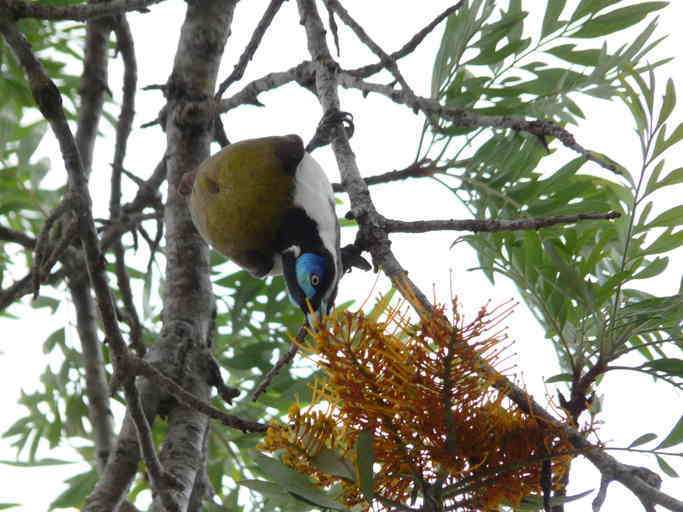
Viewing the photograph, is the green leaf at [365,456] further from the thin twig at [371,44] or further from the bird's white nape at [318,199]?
the bird's white nape at [318,199]

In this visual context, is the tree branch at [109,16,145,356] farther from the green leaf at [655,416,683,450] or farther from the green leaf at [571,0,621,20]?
the green leaf at [655,416,683,450]

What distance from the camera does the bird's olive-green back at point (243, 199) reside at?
11.0ft

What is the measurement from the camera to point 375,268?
1883mm

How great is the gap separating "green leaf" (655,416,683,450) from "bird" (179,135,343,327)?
5.92 ft

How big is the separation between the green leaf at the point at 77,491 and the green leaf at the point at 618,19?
3055 millimetres

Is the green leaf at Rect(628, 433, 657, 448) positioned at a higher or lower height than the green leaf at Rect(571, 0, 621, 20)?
lower

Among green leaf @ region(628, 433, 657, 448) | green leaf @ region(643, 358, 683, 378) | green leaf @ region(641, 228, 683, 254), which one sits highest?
green leaf @ region(641, 228, 683, 254)

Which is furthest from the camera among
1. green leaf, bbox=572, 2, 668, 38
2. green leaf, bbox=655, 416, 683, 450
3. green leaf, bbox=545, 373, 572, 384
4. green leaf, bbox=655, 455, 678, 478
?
green leaf, bbox=572, 2, 668, 38

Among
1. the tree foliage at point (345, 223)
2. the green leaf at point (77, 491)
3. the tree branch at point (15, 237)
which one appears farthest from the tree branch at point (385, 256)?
the green leaf at point (77, 491)

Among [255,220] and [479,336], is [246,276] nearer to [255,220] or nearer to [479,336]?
[255,220]

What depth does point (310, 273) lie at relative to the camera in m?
3.05

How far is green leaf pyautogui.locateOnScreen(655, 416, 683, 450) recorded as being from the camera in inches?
60.4

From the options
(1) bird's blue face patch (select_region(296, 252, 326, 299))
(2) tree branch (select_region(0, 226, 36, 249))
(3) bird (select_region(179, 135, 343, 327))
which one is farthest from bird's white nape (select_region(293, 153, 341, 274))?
(2) tree branch (select_region(0, 226, 36, 249))

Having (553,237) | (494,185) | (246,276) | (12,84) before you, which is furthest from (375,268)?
(12,84)
